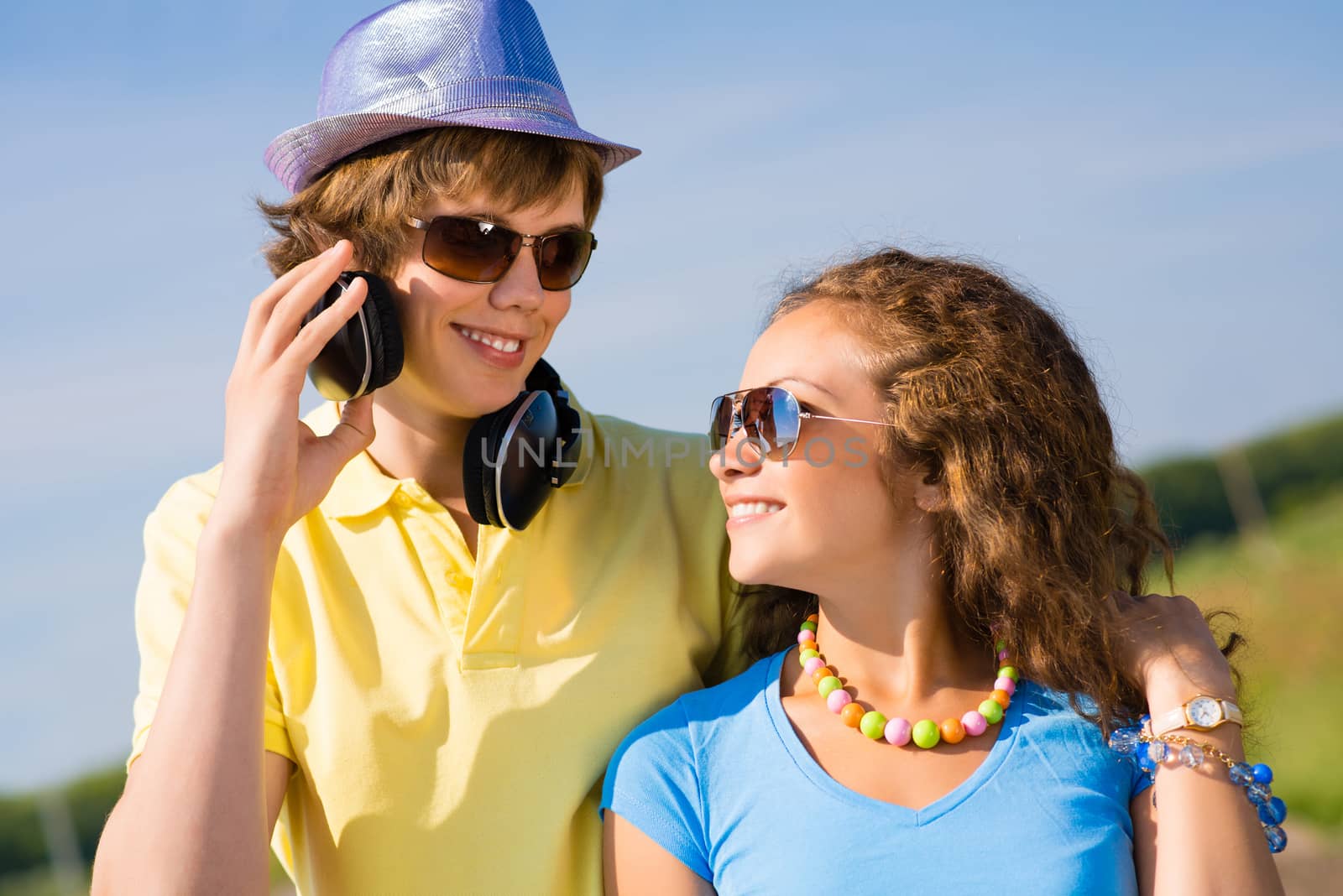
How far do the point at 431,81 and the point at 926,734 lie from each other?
1.94 m

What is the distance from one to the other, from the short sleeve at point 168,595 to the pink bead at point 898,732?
1363 millimetres

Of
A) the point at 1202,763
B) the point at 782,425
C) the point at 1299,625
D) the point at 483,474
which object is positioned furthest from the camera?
the point at 1299,625

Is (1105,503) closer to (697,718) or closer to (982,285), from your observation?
(982,285)

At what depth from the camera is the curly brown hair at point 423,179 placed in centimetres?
302

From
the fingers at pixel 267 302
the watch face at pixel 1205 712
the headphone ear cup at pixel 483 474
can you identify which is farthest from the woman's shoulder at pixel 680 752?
the fingers at pixel 267 302

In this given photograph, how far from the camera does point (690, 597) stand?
10.5 feet

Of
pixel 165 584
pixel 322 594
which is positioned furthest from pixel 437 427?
pixel 165 584

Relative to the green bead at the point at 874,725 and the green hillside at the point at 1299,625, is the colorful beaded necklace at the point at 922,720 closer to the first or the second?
the green bead at the point at 874,725

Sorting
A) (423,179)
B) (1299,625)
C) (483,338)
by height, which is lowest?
(1299,625)

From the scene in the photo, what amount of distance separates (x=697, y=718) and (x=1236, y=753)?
1159 millimetres

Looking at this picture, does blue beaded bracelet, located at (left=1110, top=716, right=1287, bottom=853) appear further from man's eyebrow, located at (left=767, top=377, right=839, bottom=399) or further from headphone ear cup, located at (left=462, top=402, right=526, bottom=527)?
headphone ear cup, located at (left=462, top=402, right=526, bottom=527)

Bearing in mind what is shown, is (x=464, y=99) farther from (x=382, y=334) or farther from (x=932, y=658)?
(x=932, y=658)

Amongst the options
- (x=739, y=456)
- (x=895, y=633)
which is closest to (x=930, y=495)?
(x=895, y=633)

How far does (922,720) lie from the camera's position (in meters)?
2.82
